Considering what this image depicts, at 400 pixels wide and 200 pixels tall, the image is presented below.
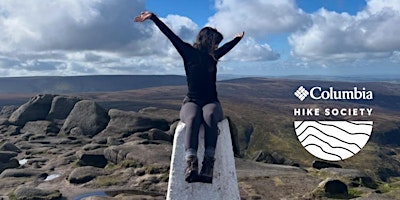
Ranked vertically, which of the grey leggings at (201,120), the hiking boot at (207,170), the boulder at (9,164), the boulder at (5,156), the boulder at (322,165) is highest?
the grey leggings at (201,120)

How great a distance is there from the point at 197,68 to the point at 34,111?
221ft

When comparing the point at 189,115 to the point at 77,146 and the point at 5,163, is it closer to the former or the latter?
the point at 5,163

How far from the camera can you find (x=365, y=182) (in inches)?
1335

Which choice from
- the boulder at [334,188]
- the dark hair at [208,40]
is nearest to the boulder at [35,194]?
the boulder at [334,188]

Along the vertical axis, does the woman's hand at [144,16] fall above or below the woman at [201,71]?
above

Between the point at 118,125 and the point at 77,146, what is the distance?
20.6 ft

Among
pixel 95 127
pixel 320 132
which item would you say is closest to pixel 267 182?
pixel 320 132

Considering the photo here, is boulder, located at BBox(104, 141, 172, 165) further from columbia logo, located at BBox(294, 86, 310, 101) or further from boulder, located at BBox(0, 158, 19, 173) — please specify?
columbia logo, located at BBox(294, 86, 310, 101)

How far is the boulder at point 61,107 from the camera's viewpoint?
70.9m

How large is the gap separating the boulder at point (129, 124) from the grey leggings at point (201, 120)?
4999 centimetres

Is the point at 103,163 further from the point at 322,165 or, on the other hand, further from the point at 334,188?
the point at 334,188

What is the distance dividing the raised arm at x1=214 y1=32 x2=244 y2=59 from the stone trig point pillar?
1.50 metres

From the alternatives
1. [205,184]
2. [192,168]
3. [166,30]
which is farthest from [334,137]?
[192,168]

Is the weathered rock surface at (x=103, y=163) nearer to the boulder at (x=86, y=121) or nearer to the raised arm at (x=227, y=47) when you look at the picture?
the boulder at (x=86, y=121)
